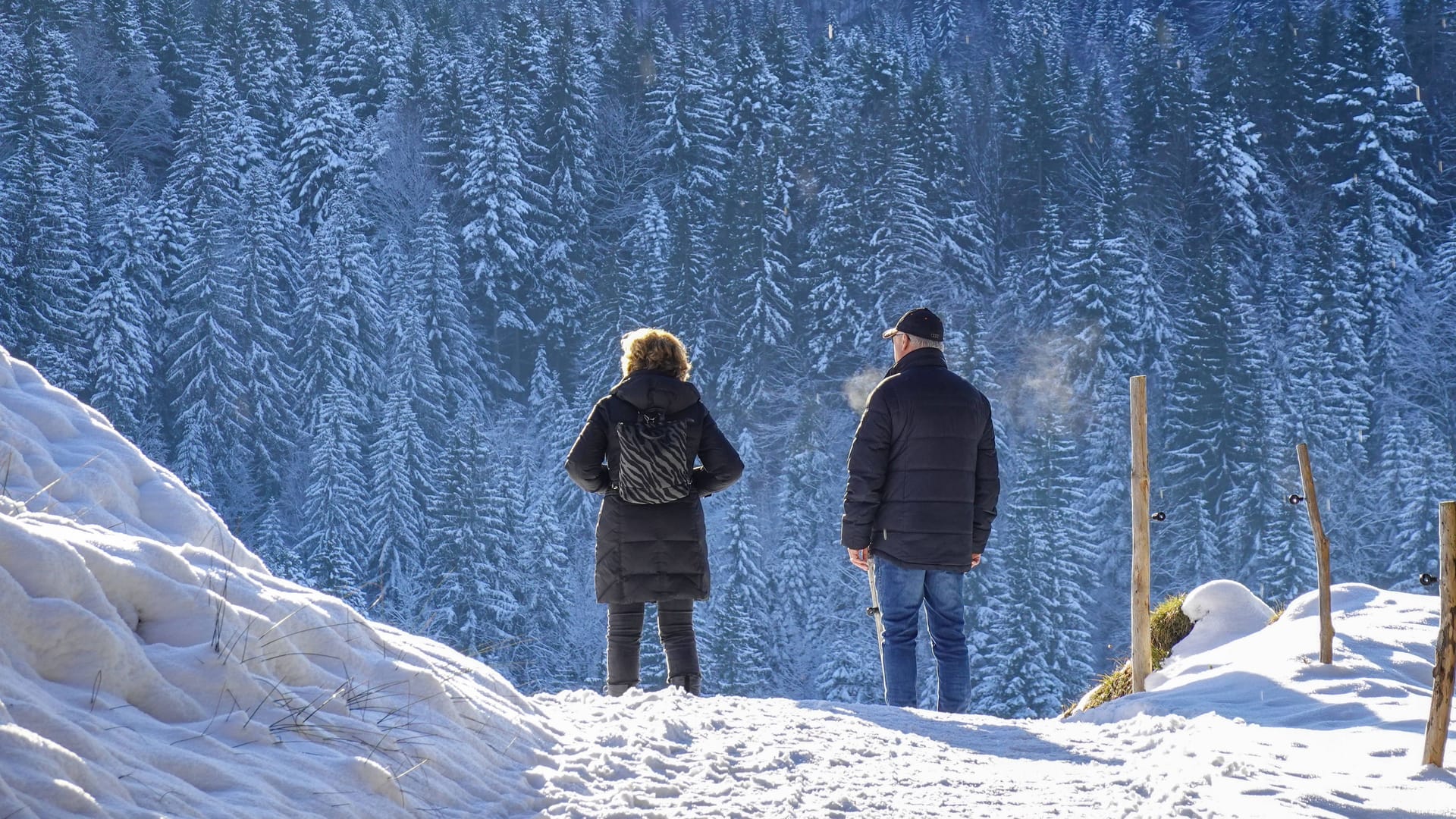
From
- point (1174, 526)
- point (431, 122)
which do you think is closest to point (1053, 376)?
Result: point (1174, 526)

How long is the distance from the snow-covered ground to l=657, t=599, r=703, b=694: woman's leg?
0.56 metres

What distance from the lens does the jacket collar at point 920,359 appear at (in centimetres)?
569

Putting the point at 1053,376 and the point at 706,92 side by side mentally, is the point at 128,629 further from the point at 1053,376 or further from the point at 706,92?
the point at 706,92

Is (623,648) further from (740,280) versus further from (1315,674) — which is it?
(740,280)

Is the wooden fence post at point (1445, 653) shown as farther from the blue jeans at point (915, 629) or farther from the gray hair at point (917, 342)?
the gray hair at point (917, 342)

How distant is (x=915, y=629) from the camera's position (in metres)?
5.68

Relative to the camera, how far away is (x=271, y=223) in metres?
51.5

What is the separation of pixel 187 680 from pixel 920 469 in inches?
149

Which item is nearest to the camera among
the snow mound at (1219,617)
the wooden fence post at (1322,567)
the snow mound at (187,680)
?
the snow mound at (187,680)

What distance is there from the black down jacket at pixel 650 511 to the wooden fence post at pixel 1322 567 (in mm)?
2967

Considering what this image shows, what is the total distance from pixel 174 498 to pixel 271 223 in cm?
5239

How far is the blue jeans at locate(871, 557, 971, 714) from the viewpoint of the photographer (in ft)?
18.4

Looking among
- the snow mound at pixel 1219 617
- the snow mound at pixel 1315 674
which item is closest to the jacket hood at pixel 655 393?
the snow mound at pixel 1315 674

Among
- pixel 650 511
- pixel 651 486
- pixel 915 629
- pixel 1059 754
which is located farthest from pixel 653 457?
pixel 1059 754
